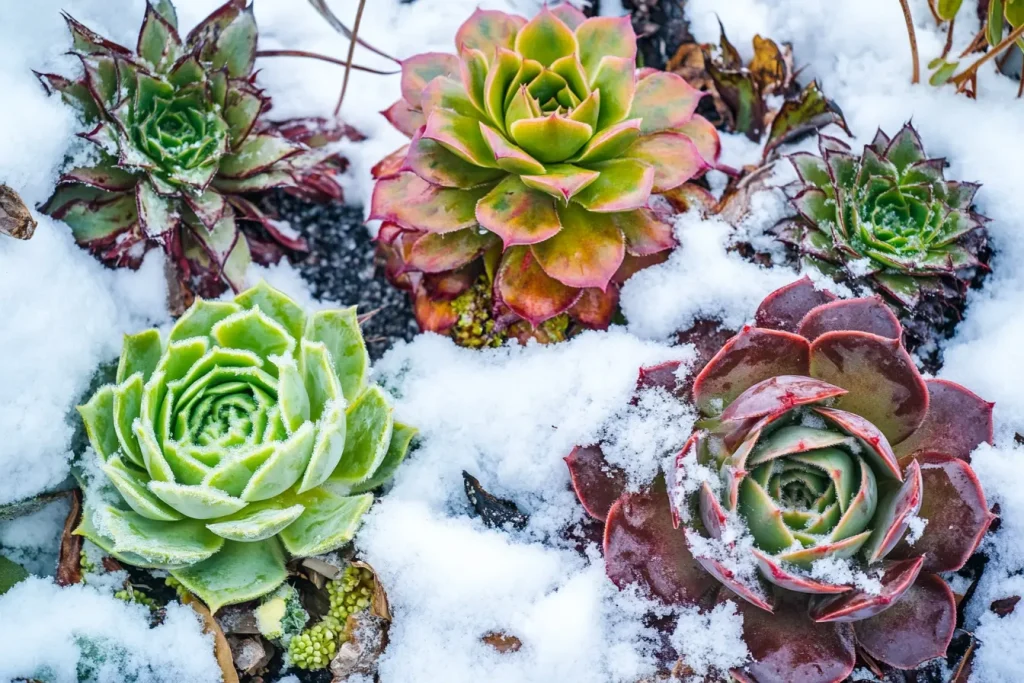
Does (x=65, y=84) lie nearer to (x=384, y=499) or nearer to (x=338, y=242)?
(x=338, y=242)

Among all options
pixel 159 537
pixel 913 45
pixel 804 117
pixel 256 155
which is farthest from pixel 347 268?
pixel 913 45

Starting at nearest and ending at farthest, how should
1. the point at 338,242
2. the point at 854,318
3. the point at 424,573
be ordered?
the point at 854,318 < the point at 424,573 < the point at 338,242

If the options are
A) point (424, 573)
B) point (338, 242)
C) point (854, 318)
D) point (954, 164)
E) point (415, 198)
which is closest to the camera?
point (854, 318)

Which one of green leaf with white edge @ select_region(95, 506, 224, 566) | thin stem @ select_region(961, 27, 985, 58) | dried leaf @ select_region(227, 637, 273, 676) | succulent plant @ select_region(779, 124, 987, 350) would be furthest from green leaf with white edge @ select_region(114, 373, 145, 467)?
thin stem @ select_region(961, 27, 985, 58)

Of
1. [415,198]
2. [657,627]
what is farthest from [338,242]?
[657,627]

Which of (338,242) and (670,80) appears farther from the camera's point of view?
(338,242)

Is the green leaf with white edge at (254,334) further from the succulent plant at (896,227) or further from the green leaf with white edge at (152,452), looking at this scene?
the succulent plant at (896,227)

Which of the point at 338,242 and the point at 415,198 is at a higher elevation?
the point at 415,198

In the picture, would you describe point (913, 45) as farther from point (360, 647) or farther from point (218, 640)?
point (218, 640)
